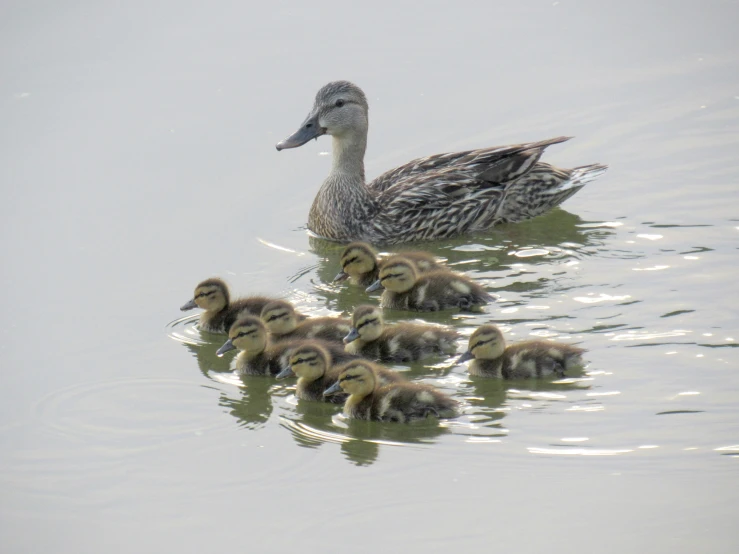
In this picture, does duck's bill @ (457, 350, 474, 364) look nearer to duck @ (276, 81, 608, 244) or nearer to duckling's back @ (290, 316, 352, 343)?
duckling's back @ (290, 316, 352, 343)

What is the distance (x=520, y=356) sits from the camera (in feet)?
19.1

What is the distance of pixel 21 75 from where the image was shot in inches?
384

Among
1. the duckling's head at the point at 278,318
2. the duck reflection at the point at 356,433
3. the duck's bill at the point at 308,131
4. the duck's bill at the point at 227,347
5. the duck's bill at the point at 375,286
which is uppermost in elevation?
the duck's bill at the point at 308,131

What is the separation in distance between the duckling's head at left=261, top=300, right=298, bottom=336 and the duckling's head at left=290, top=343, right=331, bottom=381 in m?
0.54

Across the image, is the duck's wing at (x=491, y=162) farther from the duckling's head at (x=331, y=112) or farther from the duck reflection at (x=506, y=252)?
the duckling's head at (x=331, y=112)

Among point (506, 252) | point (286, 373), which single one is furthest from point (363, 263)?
point (286, 373)

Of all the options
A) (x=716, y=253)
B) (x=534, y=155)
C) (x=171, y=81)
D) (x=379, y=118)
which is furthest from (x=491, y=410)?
(x=171, y=81)

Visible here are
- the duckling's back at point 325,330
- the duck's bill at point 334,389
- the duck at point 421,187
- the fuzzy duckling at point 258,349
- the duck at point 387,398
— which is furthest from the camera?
the duck at point 421,187

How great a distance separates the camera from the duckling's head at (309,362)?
5750mm

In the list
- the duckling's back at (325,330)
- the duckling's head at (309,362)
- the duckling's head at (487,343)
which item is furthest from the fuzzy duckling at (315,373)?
the duckling's back at (325,330)

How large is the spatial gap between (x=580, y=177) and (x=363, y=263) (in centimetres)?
180

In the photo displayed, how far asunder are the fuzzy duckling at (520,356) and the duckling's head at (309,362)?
67 cm

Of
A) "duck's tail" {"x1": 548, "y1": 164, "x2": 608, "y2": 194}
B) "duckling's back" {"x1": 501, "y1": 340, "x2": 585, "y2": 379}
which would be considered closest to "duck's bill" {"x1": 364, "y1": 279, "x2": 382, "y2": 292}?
"duckling's back" {"x1": 501, "y1": 340, "x2": 585, "y2": 379}

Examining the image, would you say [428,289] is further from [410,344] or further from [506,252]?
[506,252]
